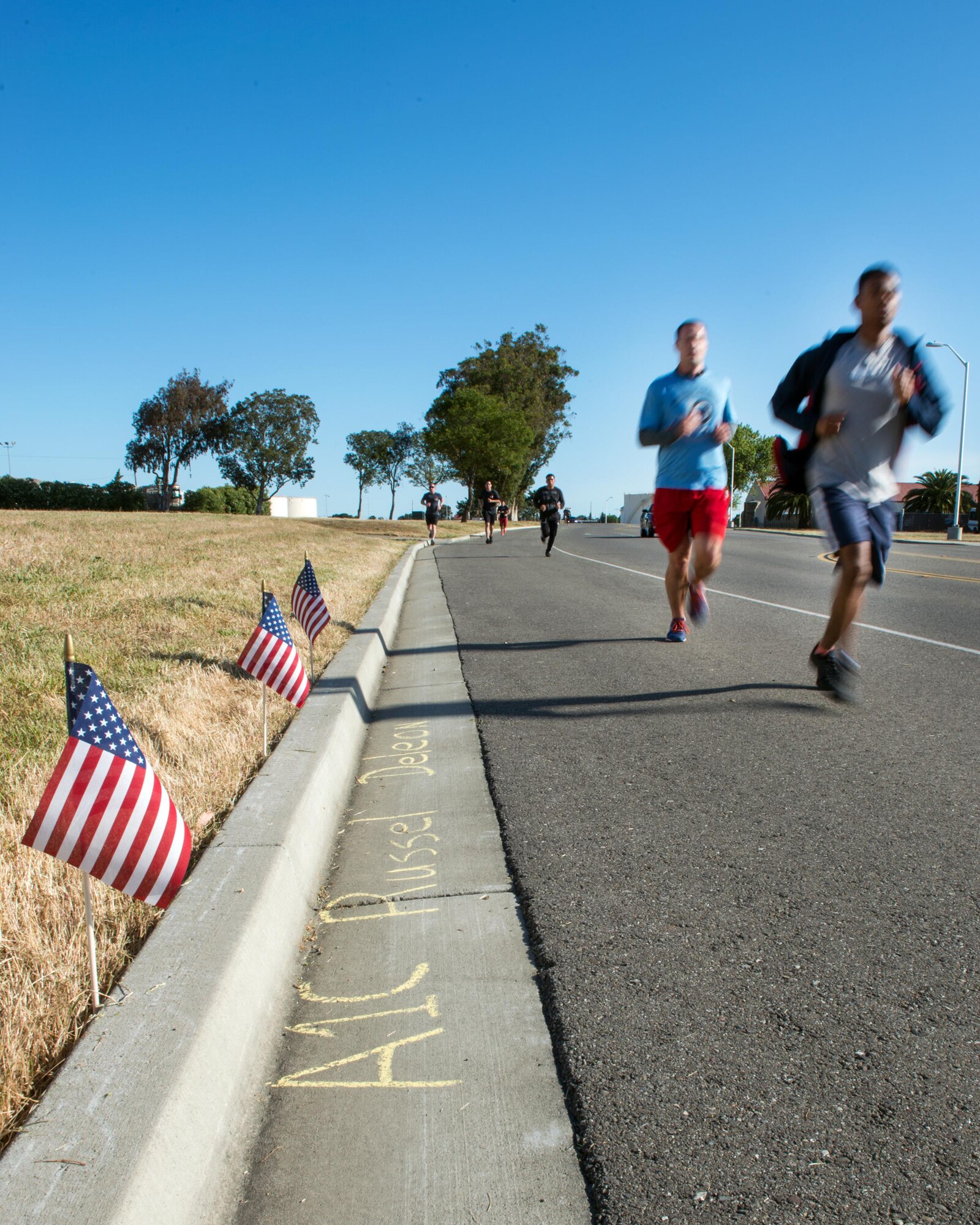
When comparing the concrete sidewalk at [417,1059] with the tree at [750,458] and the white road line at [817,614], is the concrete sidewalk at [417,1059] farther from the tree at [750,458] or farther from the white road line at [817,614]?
the tree at [750,458]

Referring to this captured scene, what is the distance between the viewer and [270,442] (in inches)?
3359

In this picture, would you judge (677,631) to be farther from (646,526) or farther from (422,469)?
(422,469)

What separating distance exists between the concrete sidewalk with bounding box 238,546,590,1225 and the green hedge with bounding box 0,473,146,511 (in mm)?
52768

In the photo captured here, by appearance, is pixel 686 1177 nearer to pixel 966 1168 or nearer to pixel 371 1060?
pixel 966 1168

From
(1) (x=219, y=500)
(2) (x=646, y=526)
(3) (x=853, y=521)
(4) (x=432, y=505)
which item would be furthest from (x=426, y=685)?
(1) (x=219, y=500)

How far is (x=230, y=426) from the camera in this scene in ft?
254

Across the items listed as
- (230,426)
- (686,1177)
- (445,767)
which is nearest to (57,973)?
(686,1177)

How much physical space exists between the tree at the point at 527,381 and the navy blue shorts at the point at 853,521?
6134cm

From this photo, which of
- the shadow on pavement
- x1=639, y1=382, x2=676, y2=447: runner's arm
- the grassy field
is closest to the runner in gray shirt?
the shadow on pavement

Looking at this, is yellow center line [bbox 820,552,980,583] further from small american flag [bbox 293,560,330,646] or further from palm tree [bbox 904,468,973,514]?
palm tree [bbox 904,468,973,514]

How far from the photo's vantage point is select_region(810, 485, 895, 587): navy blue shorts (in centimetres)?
486

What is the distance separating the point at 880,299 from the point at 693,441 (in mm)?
1739

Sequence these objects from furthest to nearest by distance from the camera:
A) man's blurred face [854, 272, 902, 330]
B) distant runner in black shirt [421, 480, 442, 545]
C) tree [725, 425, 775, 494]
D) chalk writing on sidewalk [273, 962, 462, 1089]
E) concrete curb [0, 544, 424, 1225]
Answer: tree [725, 425, 775, 494] → distant runner in black shirt [421, 480, 442, 545] → man's blurred face [854, 272, 902, 330] → chalk writing on sidewalk [273, 962, 462, 1089] → concrete curb [0, 544, 424, 1225]

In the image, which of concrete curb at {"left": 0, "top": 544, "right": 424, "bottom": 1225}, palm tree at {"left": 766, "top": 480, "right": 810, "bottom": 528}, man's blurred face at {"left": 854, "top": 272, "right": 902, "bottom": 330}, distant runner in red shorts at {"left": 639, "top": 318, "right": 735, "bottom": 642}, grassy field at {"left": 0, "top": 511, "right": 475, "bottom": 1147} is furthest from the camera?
palm tree at {"left": 766, "top": 480, "right": 810, "bottom": 528}
